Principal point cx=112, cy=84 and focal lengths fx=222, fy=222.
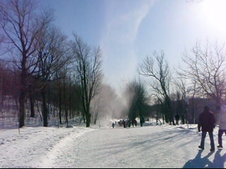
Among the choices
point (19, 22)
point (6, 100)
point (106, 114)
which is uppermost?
point (19, 22)

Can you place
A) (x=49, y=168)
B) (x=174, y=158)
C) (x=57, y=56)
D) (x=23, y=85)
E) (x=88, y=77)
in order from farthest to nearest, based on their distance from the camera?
(x=88, y=77), (x=57, y=56), (x=23, y=85), (x=174, y=158), (x=49, y=168)

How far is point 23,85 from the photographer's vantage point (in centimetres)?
2134

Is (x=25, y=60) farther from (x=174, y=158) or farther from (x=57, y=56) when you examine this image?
(x=174, y=158)

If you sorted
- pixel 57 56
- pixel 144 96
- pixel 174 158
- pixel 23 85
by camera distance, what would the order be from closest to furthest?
1. pixel 174 158
2. pixel 23 85
3. pixel 57 56
4. pixel 144 96

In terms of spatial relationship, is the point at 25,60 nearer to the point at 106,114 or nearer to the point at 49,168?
the point at 49,168

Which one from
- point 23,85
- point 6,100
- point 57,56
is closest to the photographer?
point 23,85

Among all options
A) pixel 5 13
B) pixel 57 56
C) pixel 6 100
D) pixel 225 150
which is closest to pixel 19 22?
pixel 5 13

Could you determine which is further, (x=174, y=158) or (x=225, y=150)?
(x=225, y=150)

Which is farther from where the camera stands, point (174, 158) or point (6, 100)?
point (6, 100)

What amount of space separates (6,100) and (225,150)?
41.3 metres

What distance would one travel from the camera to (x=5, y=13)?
21.4 m

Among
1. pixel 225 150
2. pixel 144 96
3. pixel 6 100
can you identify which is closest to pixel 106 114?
pixel 144 96

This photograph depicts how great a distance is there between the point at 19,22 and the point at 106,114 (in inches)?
1763

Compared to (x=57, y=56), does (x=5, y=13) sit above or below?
above
